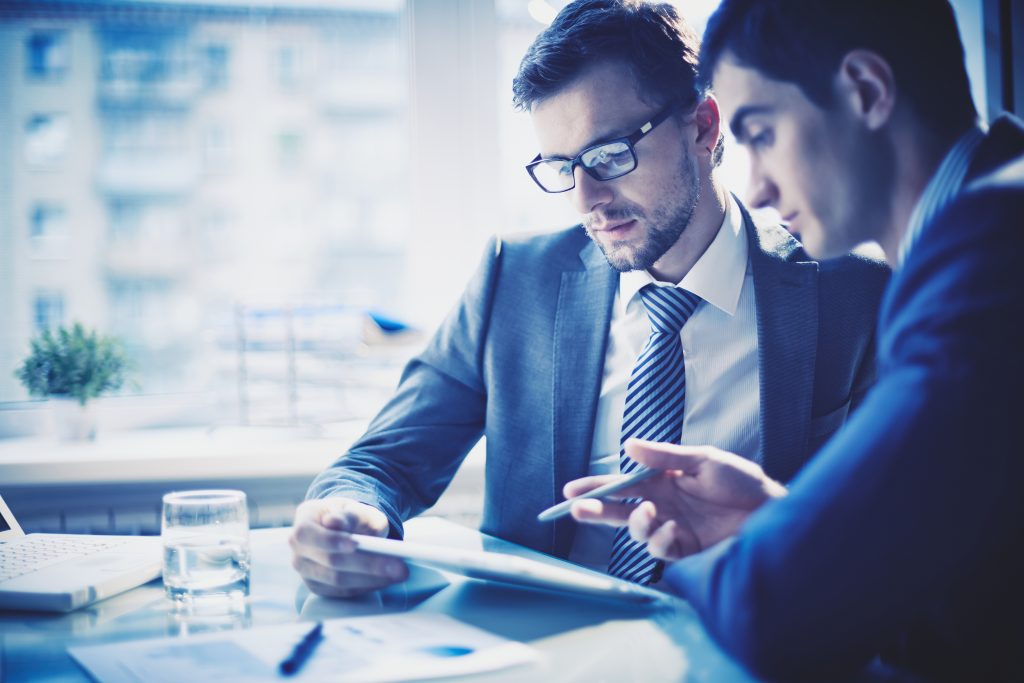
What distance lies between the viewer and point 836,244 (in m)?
0.92

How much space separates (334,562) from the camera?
3.34ft

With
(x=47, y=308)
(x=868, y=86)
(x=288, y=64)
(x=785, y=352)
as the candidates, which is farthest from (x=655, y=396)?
(x=47, y=308)

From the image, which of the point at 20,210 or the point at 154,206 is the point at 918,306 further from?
the point at 20,210

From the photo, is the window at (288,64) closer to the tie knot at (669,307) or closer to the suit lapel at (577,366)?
the suit lapel at (577,366)

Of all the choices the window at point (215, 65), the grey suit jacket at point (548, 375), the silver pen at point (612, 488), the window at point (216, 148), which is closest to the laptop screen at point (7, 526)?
the grey suit jacket at point (548, 375)

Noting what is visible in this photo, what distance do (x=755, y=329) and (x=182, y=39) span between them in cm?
173

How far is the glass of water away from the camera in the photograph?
1.00m

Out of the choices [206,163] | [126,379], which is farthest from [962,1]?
[126,379]

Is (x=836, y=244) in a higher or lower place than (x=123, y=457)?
higher

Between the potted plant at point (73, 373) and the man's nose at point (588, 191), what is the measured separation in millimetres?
1320

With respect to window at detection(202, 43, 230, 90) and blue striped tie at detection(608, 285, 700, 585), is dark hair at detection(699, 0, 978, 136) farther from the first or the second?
window at detection(202, 43, 230, 90)

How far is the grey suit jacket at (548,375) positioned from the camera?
4.78 ft

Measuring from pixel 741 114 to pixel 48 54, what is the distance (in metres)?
2.03

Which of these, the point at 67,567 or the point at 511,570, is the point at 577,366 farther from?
the point at 67,567
